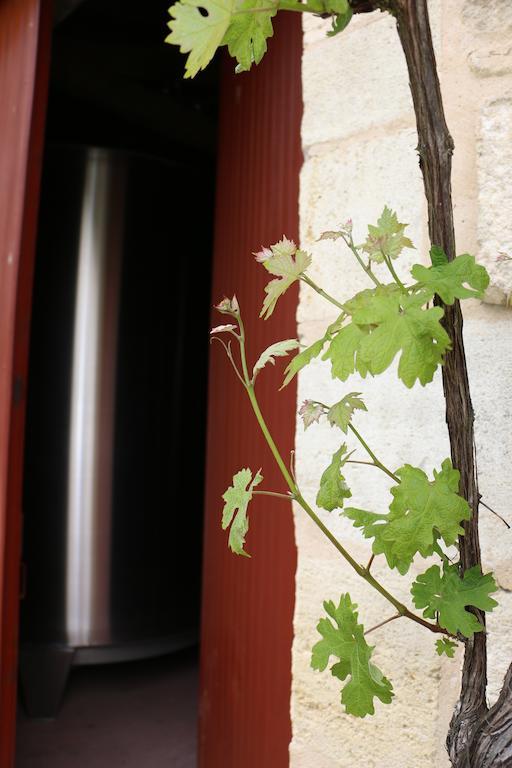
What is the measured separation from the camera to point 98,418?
283 cm

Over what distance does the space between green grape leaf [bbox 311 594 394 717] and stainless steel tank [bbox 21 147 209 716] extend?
7.41 feet

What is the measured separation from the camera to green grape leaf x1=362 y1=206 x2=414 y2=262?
23.7 inches

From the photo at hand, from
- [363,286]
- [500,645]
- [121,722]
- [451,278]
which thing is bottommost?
[121,722]

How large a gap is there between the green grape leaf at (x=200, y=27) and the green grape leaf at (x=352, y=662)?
18.1 inches

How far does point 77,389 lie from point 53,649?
995mm

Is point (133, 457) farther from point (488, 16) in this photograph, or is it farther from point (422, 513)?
point (422, 513)

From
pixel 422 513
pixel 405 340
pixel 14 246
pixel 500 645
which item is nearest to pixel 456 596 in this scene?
pixel 422 513

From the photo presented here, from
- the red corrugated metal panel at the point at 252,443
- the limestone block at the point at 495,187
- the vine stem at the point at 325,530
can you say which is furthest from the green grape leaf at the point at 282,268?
the red corrugated metal panel at the point at 252,443

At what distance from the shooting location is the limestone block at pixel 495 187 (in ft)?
3.34

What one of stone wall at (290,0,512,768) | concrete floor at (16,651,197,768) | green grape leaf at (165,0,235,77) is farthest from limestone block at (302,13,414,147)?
concrete floor at (16,651,197,768)

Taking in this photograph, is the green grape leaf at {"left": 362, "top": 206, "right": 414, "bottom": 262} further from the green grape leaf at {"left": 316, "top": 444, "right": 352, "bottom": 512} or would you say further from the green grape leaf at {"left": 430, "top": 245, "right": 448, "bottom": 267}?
the green grape leaf at {"left": 316, "top": 444, "right": 352, "bottom": 512}

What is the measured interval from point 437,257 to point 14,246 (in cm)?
129

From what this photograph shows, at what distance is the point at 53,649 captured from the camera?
280cm

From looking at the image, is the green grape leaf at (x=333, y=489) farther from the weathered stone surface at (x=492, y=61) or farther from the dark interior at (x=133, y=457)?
the dark interior at (x=133, y=457)
